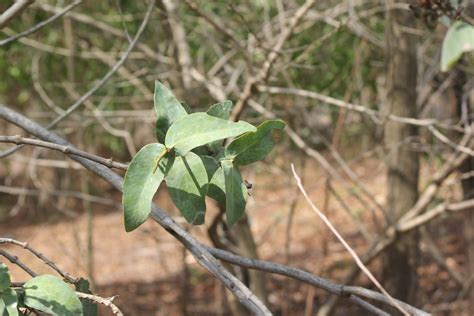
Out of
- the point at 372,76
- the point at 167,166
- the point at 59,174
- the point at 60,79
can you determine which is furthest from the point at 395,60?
the point at 59,174

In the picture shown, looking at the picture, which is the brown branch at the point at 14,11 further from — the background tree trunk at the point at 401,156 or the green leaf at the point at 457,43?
the background tree trunk at the point at 401,156

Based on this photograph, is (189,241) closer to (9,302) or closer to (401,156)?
(9,302)

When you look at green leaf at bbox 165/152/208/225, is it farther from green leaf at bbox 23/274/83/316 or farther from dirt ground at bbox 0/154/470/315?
dirt ground at bbox 0/154/470/315

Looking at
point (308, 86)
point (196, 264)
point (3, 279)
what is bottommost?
point (196, 264)

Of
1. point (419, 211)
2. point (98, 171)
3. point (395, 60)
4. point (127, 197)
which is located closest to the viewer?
point (127, 197)

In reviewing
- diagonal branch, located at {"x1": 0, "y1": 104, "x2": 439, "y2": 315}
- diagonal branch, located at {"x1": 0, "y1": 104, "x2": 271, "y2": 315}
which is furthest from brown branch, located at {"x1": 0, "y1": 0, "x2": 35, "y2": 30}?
diagonal branch, located at {"x1": 0, "y1": 104, "x2": 439, "y2": 315}

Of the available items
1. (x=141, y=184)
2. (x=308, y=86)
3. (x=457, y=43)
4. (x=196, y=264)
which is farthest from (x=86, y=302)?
(x=196, y=264)

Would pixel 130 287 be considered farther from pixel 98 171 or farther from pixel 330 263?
pixel 98 171
